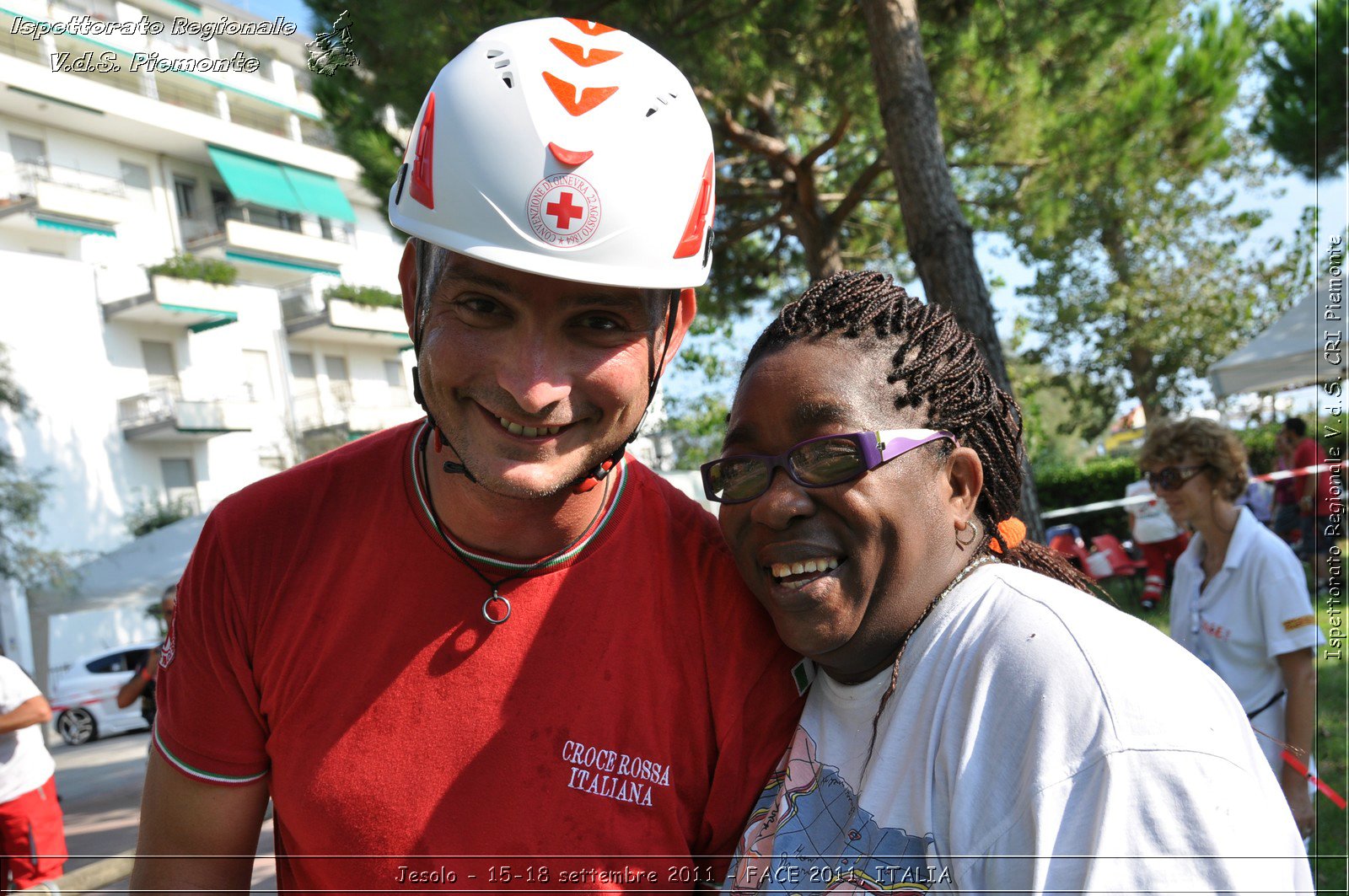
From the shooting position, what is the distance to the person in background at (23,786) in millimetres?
5629

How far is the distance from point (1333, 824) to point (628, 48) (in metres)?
5.79

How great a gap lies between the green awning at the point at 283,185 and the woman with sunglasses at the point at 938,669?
26.4 metres

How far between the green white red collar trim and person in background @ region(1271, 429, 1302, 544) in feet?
38.3

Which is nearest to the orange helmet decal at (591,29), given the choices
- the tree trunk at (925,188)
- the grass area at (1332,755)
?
the grass area at (1332,755)

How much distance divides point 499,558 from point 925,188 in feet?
15.3

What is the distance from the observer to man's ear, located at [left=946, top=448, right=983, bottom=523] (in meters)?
1.98

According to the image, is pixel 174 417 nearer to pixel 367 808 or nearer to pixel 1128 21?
pixel 1128 21

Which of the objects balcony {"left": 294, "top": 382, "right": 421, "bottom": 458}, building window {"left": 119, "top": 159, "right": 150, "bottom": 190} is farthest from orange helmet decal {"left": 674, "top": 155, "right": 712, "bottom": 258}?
building window {"left": 119, "top": 159, "right": 150, "bottom": 190}

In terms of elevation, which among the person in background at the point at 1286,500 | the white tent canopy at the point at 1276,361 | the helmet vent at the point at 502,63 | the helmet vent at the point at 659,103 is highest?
the helmet vent at the point at 502,63

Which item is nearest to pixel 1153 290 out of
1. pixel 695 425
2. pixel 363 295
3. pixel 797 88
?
pixel 695 425

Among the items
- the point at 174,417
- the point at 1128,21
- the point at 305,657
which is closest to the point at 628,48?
the point at 305,657

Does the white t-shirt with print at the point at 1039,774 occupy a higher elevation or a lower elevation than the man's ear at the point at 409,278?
lower

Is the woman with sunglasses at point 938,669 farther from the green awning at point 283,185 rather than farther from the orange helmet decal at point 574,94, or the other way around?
the green awning at point 283,185

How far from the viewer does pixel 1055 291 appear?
2425 cm
